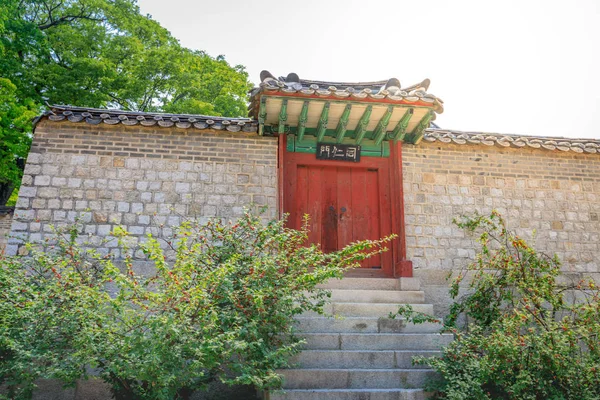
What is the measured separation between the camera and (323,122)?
7.85 metres

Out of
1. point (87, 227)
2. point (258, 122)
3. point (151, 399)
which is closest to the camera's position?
point (151, 399)

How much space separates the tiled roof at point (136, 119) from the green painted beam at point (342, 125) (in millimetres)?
1585

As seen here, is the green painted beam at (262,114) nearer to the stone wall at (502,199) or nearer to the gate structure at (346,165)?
the gate structure at (346,165)

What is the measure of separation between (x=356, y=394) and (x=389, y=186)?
4.06m

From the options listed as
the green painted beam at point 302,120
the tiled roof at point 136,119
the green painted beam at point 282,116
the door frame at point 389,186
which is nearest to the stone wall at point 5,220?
the tiled roof at point 136,119

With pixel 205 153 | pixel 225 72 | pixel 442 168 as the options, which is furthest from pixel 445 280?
pixel 225 72

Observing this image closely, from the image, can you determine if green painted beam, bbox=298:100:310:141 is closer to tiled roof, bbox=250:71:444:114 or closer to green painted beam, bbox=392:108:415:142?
tiled roof, bbox=250:71:444:114

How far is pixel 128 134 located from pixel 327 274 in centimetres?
436

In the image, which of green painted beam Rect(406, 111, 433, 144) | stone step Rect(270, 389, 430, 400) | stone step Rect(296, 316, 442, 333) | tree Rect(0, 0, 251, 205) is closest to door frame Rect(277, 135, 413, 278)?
green painted beam Rect(406, 111, 433, 144)

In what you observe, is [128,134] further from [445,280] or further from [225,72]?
[225,72]

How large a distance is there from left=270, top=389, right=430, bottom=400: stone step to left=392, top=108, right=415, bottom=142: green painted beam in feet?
13.6

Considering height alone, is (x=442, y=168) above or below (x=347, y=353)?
above

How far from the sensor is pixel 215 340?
4375mm

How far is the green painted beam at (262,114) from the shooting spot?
24.2ft
